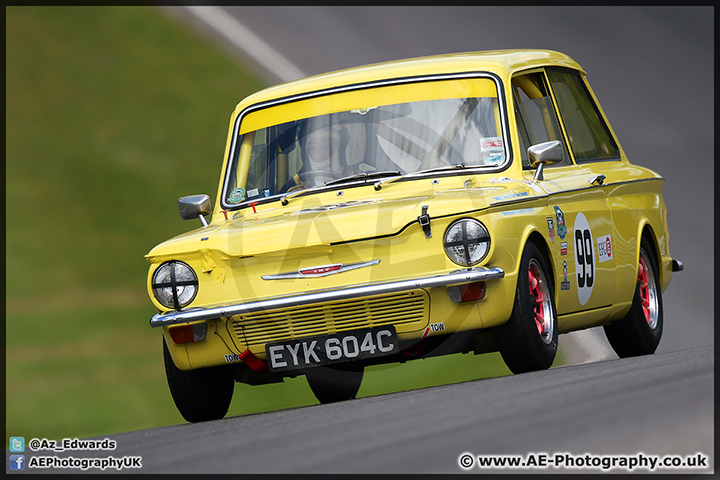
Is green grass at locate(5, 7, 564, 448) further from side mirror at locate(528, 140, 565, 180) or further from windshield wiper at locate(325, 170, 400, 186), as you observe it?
side mirror at locate(528, 140, 565, 180)

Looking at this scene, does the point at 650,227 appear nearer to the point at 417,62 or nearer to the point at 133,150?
the point at 417,62

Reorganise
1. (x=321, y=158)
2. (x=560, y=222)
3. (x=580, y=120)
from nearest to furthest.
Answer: (x=560, y=222) < (x=321, y=158) < (x=580, y=120)

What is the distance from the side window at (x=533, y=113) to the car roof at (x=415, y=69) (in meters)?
0.11

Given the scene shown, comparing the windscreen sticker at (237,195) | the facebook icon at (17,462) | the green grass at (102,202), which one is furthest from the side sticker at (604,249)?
the green grass at (102,202)

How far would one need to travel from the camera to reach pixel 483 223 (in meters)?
6.51

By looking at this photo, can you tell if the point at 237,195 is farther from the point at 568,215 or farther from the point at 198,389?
the point at 568,215

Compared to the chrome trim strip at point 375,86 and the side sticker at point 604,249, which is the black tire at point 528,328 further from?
the side sticker at point 604,249

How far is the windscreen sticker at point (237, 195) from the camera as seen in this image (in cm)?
818

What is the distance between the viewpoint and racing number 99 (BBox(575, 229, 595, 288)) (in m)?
7.71

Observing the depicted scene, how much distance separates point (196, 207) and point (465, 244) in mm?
2302

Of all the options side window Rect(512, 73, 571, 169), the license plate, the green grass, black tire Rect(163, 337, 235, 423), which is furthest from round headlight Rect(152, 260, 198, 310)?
the green grass

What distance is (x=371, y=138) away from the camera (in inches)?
309

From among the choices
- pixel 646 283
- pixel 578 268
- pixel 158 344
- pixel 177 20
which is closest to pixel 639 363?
pixel 578 268

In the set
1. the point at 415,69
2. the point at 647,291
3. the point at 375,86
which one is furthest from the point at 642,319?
the point at 375,86
